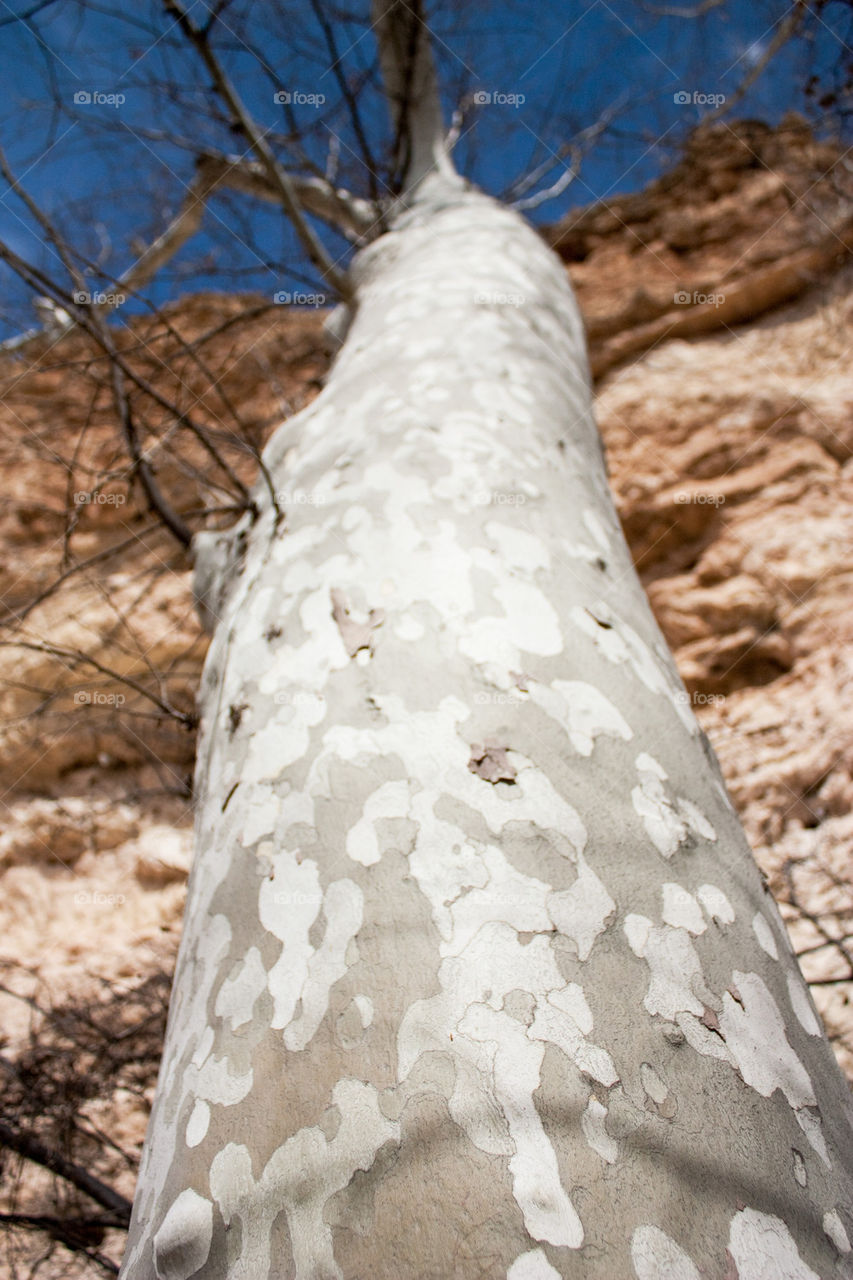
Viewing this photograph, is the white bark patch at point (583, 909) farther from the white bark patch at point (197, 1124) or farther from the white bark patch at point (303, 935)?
the white bark patch at point (197, 1124)

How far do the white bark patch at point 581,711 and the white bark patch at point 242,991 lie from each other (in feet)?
1.19

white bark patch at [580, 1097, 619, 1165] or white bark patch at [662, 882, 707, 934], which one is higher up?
white bark patch at [662, 882, 707, 934]

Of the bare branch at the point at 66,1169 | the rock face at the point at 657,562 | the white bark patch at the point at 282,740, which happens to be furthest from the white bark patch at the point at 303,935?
the bare branch at the point at 66,1169

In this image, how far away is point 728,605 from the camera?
286 cm

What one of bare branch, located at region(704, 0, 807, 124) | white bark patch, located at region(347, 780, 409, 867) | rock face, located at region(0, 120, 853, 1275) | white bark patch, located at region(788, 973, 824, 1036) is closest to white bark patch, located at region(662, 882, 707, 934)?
white bark patch, located at region(788, 973, 824, 1036)

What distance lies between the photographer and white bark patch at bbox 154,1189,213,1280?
495mm

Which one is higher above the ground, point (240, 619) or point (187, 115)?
point (187, 115)

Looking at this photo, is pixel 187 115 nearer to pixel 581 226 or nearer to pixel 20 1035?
pixel 581 226

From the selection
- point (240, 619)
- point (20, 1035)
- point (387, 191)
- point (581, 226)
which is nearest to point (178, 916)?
point (20, 1035)

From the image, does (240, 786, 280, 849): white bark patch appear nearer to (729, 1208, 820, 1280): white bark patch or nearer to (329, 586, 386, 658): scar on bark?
(329, 586, 386, 658): scar on bark

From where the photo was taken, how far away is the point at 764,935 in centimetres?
68

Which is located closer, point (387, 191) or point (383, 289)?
point (383, 289)

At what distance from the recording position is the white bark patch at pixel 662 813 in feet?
2.25

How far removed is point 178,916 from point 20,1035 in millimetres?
628
